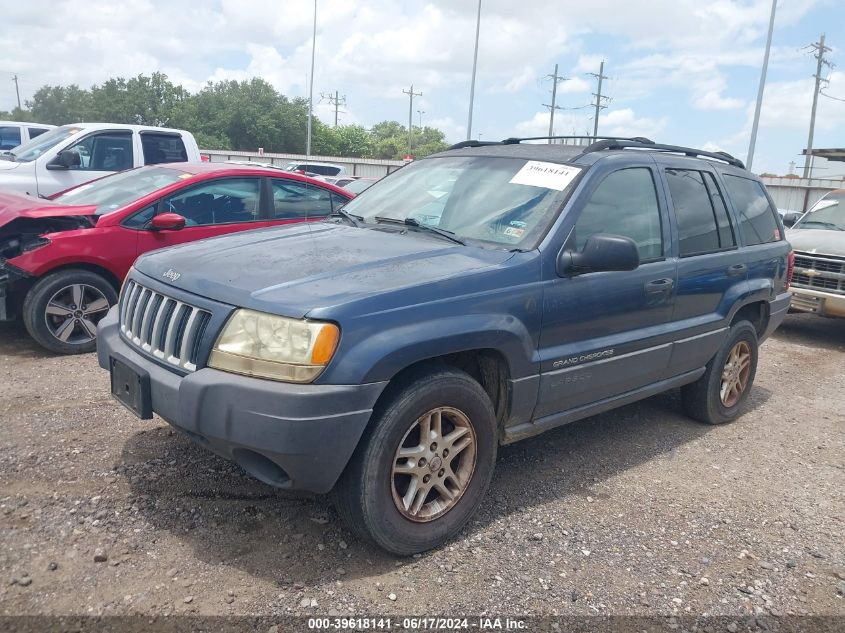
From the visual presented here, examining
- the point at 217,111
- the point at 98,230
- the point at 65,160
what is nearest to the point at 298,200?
the point at 98,230

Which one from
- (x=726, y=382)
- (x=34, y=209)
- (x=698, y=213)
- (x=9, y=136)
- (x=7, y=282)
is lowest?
(x=726, y=382)

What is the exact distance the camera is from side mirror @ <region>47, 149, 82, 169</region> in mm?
8539

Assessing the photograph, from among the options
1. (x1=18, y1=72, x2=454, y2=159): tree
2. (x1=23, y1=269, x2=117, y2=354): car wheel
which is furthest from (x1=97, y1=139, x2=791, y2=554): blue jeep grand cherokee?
(x1=18, y1=72, x2=454, y2=159): tree

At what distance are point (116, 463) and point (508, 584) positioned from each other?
2.13 m

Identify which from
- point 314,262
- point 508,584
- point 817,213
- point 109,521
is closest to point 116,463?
point 109,521

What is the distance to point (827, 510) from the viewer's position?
3807 millimetres

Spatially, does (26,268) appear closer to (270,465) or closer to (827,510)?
(270,465)

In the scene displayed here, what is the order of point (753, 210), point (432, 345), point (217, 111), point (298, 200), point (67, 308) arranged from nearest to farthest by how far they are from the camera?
point (432, 345) → point (753, 210) → point (67, 308) → point (298, 200) → point (217, 111)

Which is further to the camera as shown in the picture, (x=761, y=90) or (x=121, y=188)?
(x=761, y=90)

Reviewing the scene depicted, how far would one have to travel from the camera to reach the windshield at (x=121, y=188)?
6.02 metres

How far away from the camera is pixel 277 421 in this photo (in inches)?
101

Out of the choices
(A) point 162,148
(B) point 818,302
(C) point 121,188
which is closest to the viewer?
(C) point 121,188

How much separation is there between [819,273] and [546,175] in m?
5.54

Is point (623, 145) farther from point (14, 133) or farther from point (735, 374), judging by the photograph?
point (14, 133)
